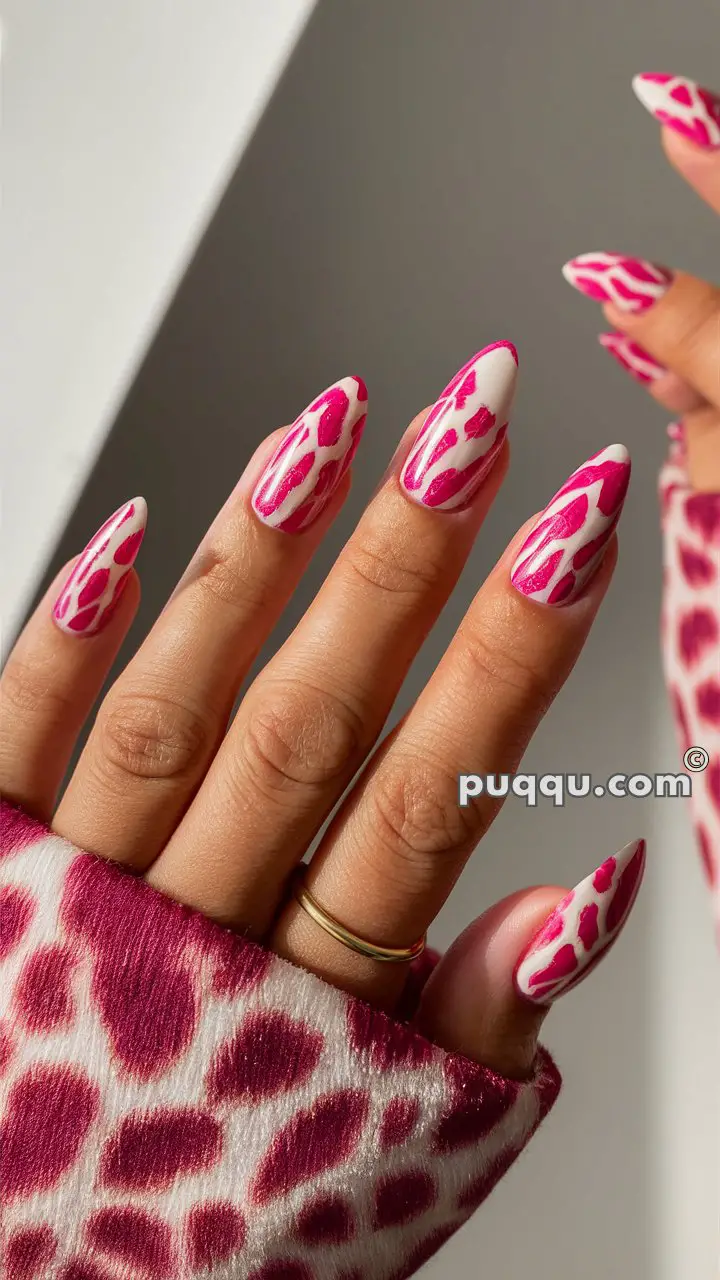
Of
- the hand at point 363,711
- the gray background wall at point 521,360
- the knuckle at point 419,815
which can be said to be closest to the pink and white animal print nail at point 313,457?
the hand at point 363,711

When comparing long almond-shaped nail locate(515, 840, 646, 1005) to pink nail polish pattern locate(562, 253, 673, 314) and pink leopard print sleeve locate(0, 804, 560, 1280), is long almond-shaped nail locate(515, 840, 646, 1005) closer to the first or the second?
pink leopard print sleeve locate(0, 804, 560, 1280)

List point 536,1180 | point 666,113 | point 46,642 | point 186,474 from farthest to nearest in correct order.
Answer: point 536,1180, point 186,474, point 666,113, point 46,642

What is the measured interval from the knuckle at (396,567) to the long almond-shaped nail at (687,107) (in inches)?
13.2

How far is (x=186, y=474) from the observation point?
0.66 metres

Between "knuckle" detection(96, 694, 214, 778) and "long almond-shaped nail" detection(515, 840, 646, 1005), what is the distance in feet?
0.54

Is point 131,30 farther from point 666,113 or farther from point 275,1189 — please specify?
point 275,1189

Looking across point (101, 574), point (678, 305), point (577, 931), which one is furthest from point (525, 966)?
point (678, 305)

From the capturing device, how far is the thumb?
0.36 metres

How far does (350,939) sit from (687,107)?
49 centimetres

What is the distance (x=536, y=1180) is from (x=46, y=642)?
2.03 feet

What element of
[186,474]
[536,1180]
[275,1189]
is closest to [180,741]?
[275,1189]

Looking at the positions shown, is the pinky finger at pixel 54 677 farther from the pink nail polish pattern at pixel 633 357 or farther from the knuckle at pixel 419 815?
the pink nail polish pattern at pixel 633 357

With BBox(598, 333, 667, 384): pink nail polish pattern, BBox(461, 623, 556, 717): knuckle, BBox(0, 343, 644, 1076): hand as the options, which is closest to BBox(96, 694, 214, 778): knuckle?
BBox(0, 343, 644, 1076): hand

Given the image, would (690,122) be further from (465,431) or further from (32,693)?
(32,693)
